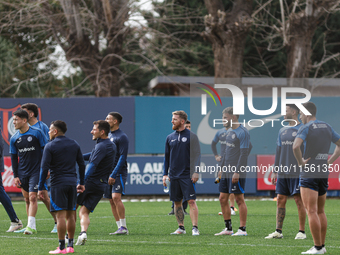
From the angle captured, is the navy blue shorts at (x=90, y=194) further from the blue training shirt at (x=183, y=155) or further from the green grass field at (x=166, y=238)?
the blue training shirt at (x=183, y=155)

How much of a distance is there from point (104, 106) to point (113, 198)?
8272 millimetres

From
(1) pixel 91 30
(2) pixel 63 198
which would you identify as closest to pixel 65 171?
(2) pixel 63 198

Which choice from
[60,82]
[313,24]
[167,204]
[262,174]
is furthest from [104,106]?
[60,82]

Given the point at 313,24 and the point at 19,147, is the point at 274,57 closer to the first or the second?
the point at 313,24

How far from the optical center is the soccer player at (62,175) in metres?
6.86

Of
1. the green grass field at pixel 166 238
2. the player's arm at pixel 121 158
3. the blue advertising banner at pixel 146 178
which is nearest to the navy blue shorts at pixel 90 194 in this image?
the green grass field at pixel 166 238

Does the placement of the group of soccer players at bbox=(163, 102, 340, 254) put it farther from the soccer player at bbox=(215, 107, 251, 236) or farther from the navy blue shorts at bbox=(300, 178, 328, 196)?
the navy blue shorts at bbox=(300, 178, 328, 196)

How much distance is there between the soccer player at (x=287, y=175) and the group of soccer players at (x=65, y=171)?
8.77 ft

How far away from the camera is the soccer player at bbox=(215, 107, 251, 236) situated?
888 cm

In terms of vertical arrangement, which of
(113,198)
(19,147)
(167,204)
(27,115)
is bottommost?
(167,204)

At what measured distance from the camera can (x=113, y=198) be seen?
9188 mm

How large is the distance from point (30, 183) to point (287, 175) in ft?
14.8

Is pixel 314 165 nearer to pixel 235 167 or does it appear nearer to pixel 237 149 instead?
pixel 235 167

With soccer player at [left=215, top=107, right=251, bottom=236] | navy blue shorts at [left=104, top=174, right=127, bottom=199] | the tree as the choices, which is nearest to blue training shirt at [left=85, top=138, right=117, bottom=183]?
navy blue shorts at [left=104, top=174, right=127, bottom=199]
